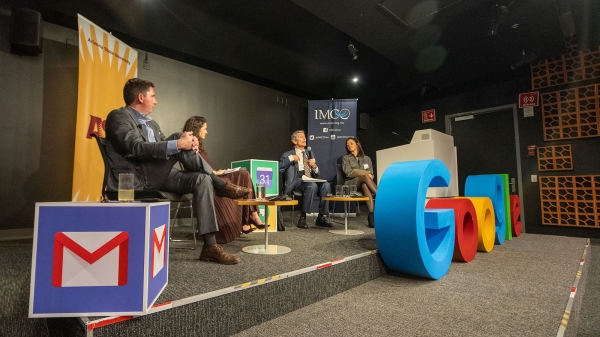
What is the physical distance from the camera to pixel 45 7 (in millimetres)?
3414

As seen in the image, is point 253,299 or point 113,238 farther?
point 253,299

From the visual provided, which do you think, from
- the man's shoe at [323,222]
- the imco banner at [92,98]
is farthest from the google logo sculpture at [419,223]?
the imco banner at [92,98]

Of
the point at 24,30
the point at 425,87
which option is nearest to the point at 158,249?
the point at 24,30

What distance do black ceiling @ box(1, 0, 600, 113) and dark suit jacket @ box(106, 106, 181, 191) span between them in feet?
7.74

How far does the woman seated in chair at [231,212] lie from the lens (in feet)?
9.26

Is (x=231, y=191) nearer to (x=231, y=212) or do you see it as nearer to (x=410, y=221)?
(x=231, y=212)

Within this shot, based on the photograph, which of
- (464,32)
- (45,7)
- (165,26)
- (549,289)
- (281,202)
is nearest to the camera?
(549,289)

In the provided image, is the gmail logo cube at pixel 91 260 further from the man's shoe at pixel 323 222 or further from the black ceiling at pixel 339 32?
the black ceiling at pixel 339 32

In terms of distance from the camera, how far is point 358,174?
13.7ft

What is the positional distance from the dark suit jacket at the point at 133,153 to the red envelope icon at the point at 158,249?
0.57m

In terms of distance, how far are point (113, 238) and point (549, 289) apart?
2520 millimetres

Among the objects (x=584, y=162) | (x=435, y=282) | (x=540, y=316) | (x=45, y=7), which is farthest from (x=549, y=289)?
(x=45, y=7)

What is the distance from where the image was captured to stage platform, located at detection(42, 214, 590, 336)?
1.38 metres

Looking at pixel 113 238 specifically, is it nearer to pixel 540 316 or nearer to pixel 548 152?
pixel 540 316
